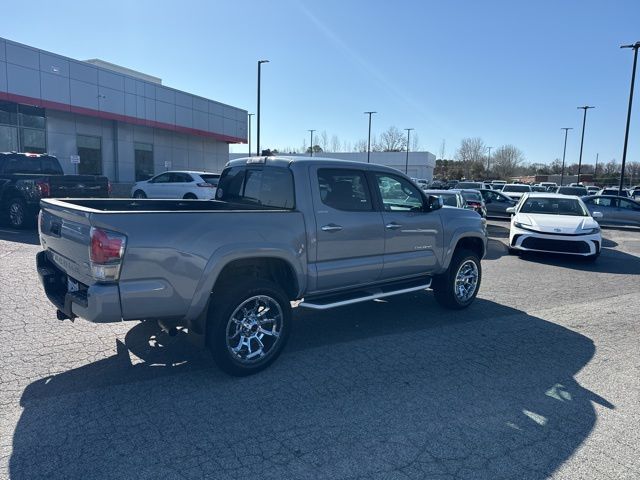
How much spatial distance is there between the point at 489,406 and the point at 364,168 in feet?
9.40

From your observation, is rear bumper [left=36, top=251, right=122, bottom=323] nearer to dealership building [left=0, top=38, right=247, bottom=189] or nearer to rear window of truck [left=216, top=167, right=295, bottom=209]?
rear window of truck [left=216, top=167, right=295, bottom=209]

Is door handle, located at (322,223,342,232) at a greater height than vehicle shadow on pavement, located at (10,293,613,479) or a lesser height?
greater

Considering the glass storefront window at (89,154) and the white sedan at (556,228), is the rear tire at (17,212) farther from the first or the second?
the white sedan at (556,228)

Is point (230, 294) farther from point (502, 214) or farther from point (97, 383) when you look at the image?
point (502, 214)

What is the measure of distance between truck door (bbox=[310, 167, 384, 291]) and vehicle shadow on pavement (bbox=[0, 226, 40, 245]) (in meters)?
8.55

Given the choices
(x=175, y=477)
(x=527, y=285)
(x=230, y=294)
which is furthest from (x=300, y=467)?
(x=527, y=285)

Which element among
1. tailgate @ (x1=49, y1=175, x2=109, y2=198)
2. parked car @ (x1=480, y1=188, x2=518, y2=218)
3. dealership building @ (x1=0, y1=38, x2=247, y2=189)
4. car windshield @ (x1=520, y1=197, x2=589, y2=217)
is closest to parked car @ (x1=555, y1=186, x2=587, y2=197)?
parked car @ (x1=480, y1=188, x2=518, y2=218)

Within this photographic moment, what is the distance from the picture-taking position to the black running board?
4.88 meters

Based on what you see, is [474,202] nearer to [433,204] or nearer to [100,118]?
[433,204]

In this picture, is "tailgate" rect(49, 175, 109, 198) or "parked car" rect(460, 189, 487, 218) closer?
"tailgate" rect(49, 175, 109, 198)

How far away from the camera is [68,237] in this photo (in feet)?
13.1

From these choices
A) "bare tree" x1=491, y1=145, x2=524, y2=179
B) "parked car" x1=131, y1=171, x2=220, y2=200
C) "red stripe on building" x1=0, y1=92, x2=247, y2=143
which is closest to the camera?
"parked car" x1=131, y1=171, x2=220, y2=200

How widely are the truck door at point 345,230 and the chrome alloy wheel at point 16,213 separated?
10.9 metres

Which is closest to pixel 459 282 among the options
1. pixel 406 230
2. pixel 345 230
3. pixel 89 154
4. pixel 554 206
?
pixel 406 230
